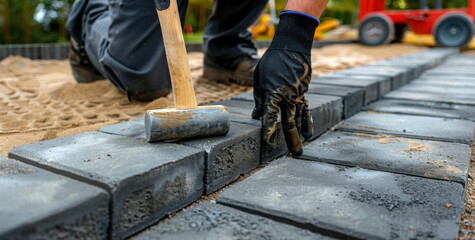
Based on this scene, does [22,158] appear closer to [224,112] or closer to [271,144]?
[224,112]

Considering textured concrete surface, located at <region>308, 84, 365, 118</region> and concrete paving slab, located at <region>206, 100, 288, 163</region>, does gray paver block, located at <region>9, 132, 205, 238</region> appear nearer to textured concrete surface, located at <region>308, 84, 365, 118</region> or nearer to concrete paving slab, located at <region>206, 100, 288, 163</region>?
concrete paving slab, located at <region>206, 100, 288, 163</region>

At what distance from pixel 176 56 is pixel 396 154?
3.36ft

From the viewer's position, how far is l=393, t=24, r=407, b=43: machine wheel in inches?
395

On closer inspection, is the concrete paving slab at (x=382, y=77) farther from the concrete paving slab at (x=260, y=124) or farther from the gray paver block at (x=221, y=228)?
the gray paver block at (x=221, y=228)

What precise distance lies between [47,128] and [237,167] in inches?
40.0

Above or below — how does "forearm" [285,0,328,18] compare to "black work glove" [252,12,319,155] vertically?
above

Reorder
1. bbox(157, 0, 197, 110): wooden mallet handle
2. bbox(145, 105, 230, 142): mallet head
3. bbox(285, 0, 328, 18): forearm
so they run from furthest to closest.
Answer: bbox(285, 0, 328, 18): forearm, bbox(157, 0, 197, 110): wooden mallet handle, bbox(145, 105, 230, 142): mallet head

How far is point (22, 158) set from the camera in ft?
4.07

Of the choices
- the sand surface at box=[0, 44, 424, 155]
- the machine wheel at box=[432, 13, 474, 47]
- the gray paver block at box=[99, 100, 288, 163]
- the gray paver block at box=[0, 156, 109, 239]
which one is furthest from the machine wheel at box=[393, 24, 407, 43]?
the gray paver block at box=[0, 156, 109, 239]

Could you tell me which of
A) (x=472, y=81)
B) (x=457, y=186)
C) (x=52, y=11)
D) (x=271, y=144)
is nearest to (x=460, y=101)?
(x=472, y=81)

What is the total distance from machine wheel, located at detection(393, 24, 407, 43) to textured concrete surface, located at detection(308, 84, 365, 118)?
8205mm

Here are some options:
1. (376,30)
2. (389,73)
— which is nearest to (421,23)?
(376,30)

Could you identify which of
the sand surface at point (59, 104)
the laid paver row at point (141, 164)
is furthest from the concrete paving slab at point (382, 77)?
the laid paver row at point (141, 164)

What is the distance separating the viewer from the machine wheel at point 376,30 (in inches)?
358
